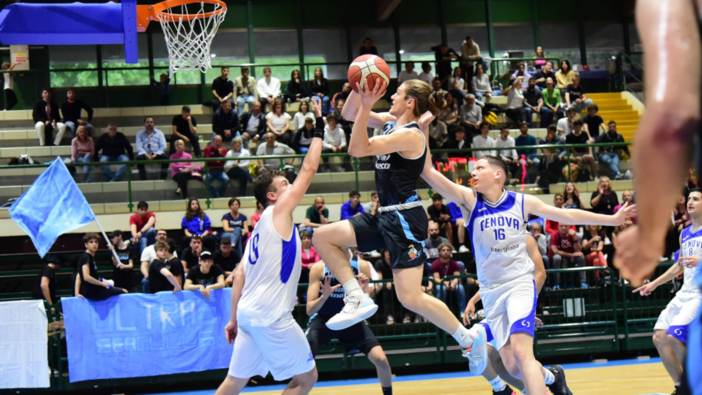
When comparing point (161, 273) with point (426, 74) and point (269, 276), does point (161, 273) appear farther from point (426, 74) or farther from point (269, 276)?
point (426, 74)

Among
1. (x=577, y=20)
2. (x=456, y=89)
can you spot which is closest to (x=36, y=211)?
(x=456, y=89)

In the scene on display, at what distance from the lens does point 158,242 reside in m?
12.3

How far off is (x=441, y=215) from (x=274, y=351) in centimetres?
891

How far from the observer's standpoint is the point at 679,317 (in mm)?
8094

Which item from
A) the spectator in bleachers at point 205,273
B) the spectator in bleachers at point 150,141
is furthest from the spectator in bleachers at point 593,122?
the spectator in bleachers at point 205,273

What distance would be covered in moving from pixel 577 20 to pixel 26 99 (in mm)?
18721

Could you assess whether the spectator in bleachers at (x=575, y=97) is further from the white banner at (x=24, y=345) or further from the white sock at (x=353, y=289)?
the white sock at (x=353, y=289)

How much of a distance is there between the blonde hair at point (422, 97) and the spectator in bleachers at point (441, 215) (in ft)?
25.8

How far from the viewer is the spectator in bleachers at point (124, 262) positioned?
1266 centimetres

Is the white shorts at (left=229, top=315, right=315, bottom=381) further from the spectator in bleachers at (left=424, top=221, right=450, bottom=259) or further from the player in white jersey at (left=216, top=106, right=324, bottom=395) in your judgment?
the spectator in bleachers at (left=424, top=221, right=450, bottom=259)

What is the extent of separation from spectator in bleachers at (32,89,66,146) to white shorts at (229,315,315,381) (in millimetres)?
13855

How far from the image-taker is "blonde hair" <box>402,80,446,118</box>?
259 inches

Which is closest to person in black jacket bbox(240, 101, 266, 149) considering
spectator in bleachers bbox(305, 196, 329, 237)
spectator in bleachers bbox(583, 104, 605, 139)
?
spectator in bleachers bbox(305, 196, 329, 237)

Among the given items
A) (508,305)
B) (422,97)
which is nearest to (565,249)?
(508,305)
